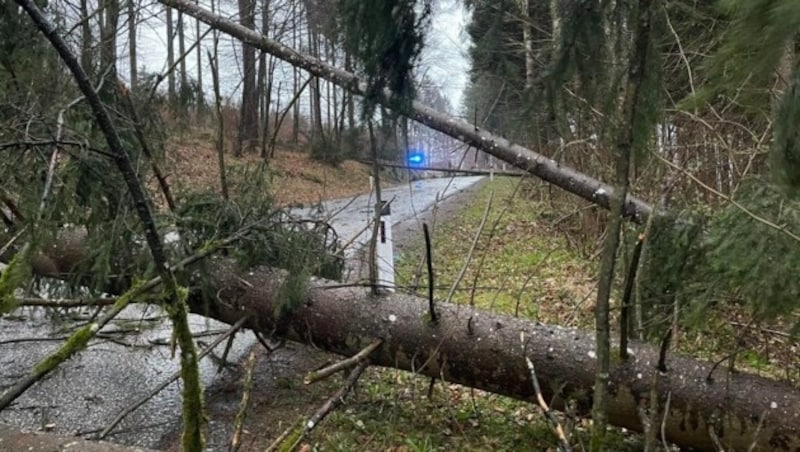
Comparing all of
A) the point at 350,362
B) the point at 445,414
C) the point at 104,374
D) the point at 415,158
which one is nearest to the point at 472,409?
the point at 445,414

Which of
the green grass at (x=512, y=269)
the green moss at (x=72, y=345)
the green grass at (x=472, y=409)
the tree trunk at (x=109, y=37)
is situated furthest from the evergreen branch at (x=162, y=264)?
the tree trunk at (x=109, y=37)

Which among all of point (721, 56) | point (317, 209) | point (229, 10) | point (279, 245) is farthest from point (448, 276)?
point (721, 56)

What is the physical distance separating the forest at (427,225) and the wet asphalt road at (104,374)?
0.54ft

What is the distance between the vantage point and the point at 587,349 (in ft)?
11.4

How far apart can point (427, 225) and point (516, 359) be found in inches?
39.6

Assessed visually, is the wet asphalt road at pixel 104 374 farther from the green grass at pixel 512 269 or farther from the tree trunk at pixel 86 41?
the tree trunk at pixel 86 41

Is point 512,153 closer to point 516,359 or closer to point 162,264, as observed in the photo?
point 516,359

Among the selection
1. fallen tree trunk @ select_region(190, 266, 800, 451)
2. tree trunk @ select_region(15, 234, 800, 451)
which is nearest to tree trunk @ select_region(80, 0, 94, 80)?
tree trunk @ select_region(15, 234, 800, 451)

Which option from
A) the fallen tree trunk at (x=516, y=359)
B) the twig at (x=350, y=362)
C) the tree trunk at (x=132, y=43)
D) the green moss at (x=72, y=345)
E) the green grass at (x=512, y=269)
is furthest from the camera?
the green grass at (x=512, y=269)

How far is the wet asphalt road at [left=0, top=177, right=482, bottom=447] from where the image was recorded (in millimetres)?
3992

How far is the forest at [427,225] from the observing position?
248 centimetres

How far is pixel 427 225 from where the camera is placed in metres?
3.99

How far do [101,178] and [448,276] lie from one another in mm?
4361

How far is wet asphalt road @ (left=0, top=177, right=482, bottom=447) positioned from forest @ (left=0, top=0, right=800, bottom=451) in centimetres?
17
